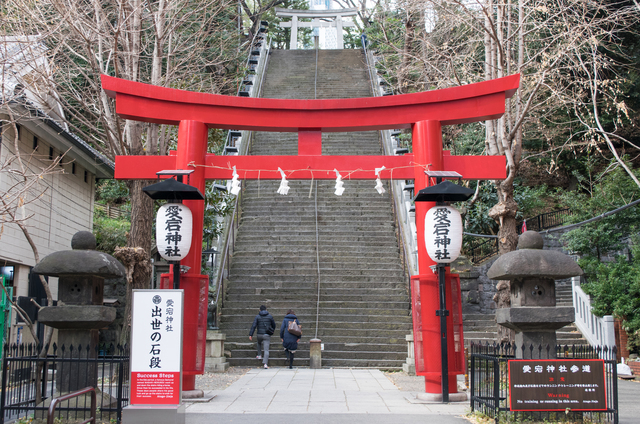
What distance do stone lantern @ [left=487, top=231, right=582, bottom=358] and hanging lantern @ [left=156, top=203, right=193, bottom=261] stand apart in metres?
4.59

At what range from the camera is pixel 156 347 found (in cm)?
655

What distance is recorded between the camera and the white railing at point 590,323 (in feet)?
43.2

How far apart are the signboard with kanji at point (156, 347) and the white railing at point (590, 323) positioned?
10647 millimetres

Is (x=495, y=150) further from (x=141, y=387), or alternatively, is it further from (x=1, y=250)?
(x=1, y=250)

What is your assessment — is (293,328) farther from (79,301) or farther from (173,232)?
(79,301)

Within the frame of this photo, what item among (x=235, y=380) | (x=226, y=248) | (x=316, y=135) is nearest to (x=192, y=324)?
(x=235, y=380)

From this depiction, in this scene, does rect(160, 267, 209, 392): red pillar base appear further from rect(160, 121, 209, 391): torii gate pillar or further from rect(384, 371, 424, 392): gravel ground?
rect(384, 371, 424, 392): gravel ground

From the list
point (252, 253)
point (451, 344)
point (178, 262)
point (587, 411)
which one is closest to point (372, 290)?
point (252, 253)

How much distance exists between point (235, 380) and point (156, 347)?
4.86 meters

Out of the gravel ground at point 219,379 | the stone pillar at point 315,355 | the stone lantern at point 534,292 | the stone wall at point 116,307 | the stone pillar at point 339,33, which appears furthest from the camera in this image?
the stone pillar at point 339,33

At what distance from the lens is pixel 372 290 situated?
584 inches

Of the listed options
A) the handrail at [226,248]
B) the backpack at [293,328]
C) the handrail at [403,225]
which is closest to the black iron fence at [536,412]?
the backpack at [293,328]

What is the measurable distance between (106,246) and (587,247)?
560 inches

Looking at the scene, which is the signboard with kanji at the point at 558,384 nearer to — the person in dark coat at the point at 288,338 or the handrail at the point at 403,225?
the person in dark coat at the point at 288,338
